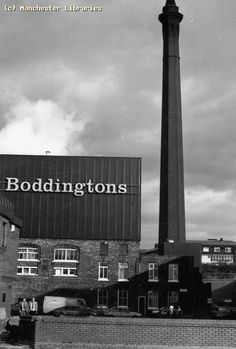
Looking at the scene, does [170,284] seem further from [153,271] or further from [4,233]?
[4,233]

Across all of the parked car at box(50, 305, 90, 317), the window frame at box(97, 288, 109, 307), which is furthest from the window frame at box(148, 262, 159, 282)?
the parked car at box(50, 305, 90, 317)

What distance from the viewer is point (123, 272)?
4834 cm

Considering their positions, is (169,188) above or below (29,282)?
above

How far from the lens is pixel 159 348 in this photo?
65.4 feet

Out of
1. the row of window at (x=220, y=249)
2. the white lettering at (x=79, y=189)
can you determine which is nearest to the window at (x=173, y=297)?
the white lettering at (x=79, y=189)

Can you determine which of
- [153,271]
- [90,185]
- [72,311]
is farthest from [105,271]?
[72,311]

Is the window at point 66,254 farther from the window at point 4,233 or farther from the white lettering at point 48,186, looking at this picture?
the window at point 4,233

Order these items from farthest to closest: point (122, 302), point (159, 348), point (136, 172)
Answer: point (136, 172) → point (122, 302) → point (159, 348)

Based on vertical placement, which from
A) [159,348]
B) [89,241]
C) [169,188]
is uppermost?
[169,188]

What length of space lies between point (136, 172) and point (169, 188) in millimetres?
5030

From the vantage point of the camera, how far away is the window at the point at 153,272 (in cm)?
4778

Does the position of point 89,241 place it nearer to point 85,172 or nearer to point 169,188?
point 85,172

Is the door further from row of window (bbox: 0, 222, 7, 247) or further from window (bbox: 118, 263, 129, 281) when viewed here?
row of window (bbox: 0, 222, 7, 247)

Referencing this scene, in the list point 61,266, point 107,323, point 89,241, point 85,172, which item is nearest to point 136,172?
point 85,172
